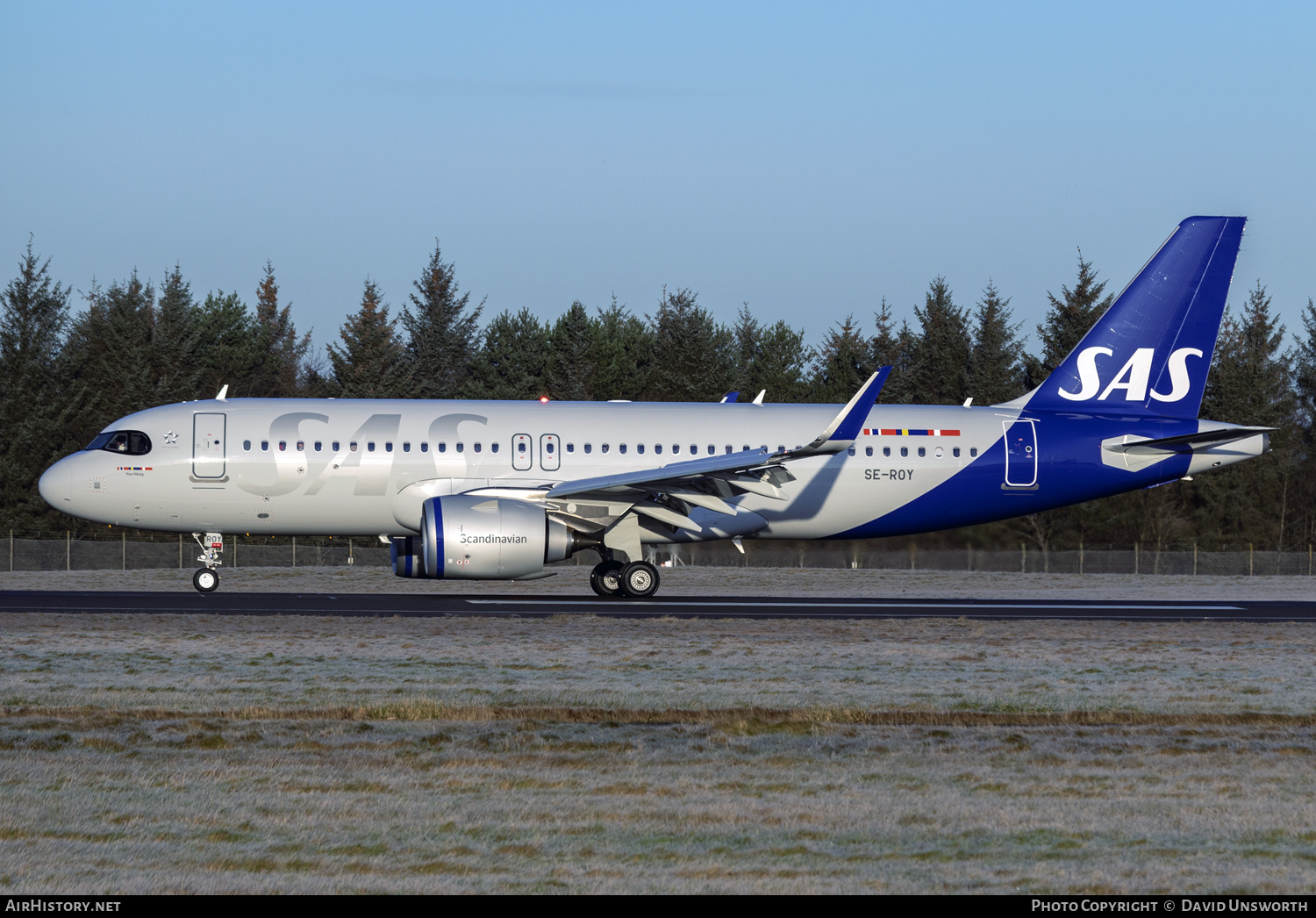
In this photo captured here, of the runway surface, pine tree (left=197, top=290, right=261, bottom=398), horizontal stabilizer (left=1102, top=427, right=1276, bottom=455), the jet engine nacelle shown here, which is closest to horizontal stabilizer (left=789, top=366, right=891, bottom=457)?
the runway surface

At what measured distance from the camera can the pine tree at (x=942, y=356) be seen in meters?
A: 61.8

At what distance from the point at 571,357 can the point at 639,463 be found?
139 feet

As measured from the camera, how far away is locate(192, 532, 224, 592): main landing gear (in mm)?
26719

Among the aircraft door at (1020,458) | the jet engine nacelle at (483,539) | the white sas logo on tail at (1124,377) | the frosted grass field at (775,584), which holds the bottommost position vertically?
the frosted grass field at (775,584)

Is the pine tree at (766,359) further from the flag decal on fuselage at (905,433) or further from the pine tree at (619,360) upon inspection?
the flag decal on fuselage at (905,433)

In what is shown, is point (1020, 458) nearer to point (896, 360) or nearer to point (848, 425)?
point (848, 425)

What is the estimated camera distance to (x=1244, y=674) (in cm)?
1534

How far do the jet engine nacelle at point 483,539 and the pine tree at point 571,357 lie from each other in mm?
39495

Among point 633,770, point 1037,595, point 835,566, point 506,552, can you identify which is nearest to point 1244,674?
point 633,770

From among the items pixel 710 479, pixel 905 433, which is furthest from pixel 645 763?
pixel 905 433

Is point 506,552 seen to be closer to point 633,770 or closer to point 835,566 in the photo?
point 633,770

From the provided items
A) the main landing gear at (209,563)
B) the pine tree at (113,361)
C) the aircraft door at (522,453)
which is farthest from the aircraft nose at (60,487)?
the pine tree at (113,361)

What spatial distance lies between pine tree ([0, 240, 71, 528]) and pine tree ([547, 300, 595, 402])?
870 inches
